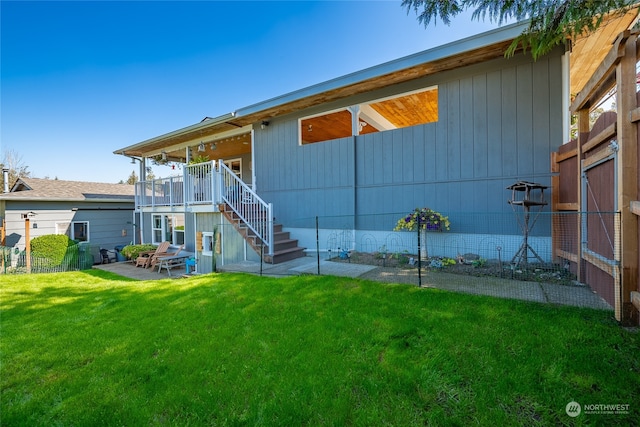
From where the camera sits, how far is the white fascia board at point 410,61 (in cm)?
458

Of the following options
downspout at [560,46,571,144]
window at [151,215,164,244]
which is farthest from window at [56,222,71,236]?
downspout at [560,46,571,144]

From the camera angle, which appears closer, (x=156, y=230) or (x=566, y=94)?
(x=566, y=94)

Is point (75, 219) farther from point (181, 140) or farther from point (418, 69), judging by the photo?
point (418, 69)

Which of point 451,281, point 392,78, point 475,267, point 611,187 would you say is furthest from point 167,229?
point 611,187

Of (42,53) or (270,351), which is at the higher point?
(42,53)

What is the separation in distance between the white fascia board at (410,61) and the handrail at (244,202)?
2180 mm

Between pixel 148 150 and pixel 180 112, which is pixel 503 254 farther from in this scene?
pixel 180 112

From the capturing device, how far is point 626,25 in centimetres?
446

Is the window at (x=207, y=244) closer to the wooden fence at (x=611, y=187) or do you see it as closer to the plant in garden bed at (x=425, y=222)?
the plant in garden bed at (x=425, y=222)

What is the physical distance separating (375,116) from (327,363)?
23.6 feet

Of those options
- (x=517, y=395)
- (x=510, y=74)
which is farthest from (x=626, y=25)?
(x=517, y=395)

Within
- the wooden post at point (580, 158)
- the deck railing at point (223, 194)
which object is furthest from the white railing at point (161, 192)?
the wooden post at point (580, 158)

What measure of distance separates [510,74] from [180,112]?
18.9 m

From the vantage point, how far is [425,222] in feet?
18.6
